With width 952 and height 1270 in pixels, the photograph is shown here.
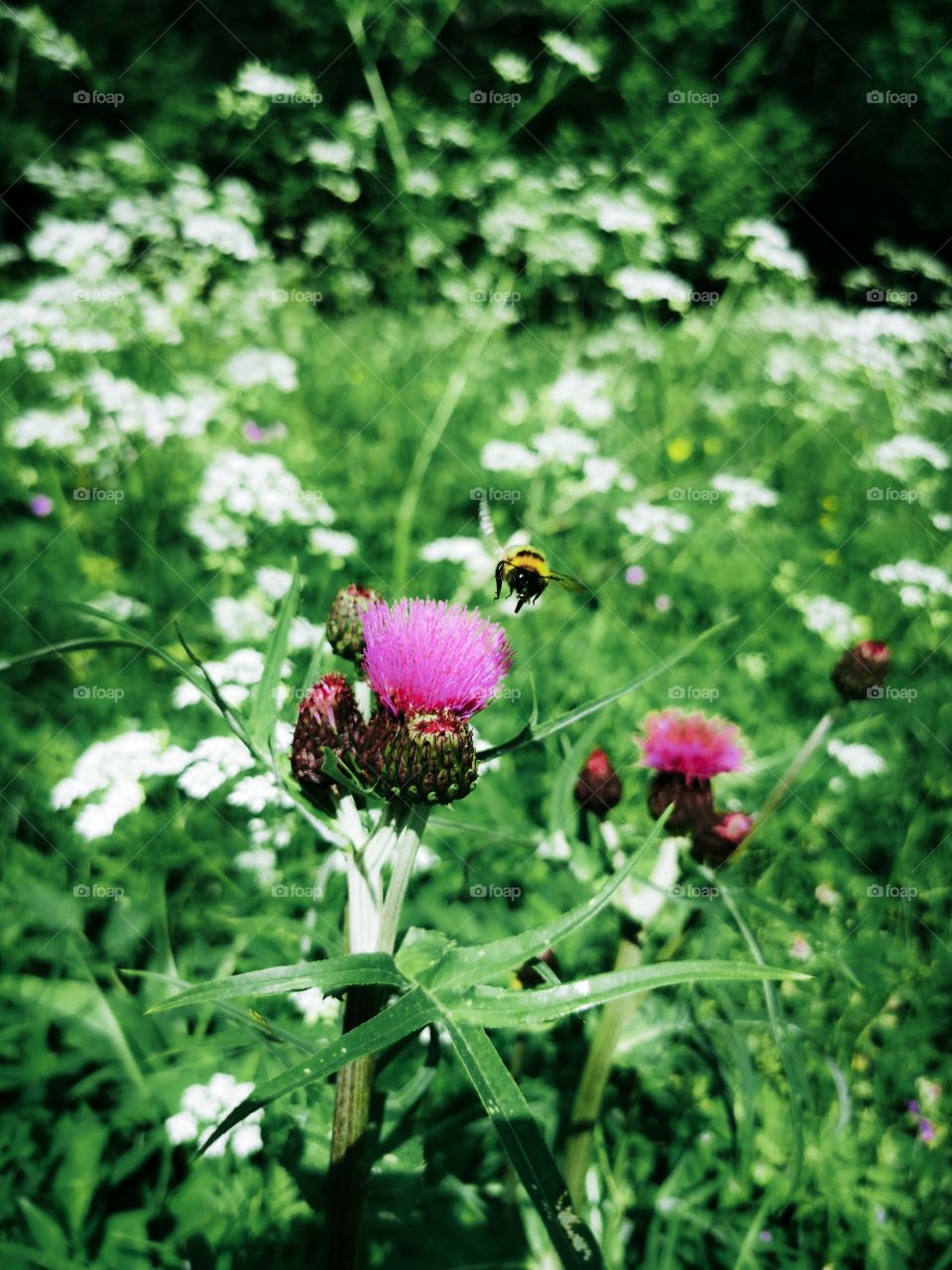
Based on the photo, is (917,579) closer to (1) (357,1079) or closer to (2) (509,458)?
(2) (509,458)

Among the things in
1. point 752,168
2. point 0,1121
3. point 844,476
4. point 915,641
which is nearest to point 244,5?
point 752,168

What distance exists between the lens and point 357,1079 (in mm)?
989

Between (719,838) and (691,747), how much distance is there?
19 cm

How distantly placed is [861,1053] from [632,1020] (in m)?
0.89

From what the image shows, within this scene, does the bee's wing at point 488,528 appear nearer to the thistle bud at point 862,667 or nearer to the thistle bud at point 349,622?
the thistle bud at point 349,622

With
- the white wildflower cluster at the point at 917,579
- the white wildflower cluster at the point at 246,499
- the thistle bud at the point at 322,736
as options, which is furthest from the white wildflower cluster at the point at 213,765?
the white wildflower cluster at the point at 917,579

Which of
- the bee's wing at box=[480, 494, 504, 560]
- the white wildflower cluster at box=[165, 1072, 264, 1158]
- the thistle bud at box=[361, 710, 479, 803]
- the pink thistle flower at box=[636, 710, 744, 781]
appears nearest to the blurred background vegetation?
the white wildflower cluster at box=[165, 1072, 264, 1158]

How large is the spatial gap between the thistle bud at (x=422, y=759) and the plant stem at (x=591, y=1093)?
27.7 inches

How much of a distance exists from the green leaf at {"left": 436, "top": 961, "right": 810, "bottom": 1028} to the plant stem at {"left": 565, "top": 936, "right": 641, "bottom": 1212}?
732mm

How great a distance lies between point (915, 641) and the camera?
12.3ft

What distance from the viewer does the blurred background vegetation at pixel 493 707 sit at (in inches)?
61.4

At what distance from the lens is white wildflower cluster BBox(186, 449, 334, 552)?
2.65 meters

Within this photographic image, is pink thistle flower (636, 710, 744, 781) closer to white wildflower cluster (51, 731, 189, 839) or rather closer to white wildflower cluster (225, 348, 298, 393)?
white wildflower cluster (51, 731, 189, 839)

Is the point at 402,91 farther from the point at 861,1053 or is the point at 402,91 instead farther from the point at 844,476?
the point at 861,1053
